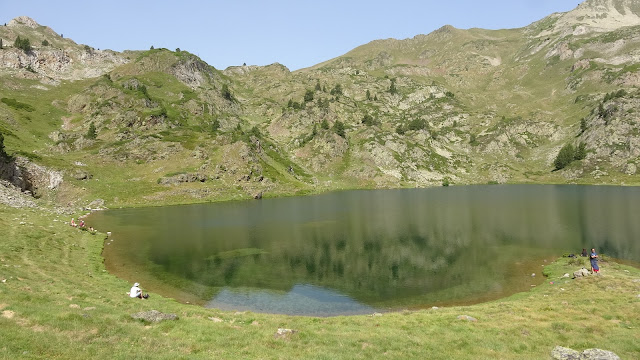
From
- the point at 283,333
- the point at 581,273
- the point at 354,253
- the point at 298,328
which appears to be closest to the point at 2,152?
the point at 354,253

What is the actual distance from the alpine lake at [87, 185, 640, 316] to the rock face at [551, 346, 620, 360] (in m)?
18.1

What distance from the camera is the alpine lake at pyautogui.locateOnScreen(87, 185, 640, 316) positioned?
1635 inches

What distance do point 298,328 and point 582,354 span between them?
18553 millimetres

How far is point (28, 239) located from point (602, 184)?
10009 inches

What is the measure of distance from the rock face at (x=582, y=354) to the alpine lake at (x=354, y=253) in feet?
59.3

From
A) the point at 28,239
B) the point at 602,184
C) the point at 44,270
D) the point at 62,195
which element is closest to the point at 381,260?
the point at 44,270

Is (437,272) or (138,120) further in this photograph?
(138,120)

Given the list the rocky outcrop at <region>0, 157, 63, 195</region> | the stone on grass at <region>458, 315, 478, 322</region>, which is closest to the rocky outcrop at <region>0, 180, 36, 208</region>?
the rocky outcrop at <region>0, 157, 63, 195</region>

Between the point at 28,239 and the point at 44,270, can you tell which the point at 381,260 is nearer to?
the point at 44,270

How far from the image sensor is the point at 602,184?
19612 centimetres

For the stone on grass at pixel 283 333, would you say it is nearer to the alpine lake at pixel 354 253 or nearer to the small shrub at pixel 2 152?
the alpine lake at pixel 354 253

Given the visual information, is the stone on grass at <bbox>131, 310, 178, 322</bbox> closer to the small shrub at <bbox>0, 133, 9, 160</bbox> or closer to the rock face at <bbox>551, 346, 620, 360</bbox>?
the rock face at <bbox>551, 346, 620, 360</bbox>

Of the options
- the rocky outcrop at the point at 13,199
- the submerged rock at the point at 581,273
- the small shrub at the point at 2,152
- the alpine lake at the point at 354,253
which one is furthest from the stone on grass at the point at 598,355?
the small shrub at the point at 2,152

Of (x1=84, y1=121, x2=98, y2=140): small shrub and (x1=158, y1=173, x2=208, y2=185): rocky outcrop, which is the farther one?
(x1=84, y1=121, x2=98, y2=140): small shrub
